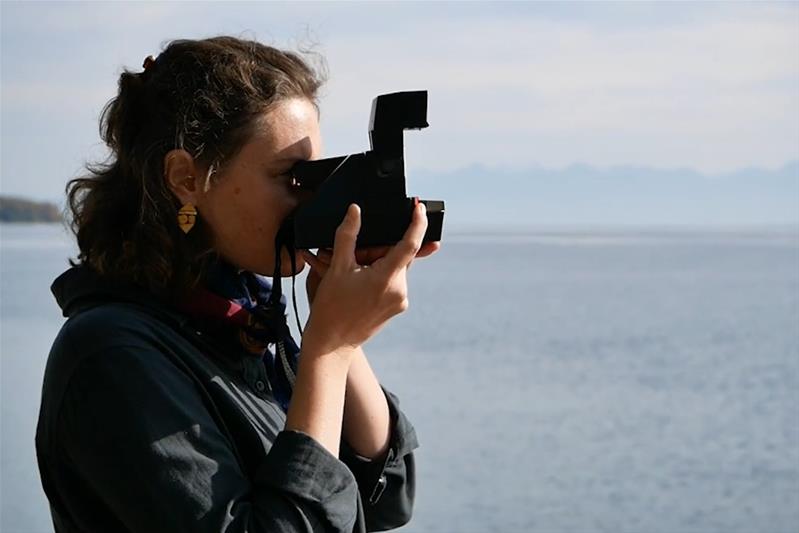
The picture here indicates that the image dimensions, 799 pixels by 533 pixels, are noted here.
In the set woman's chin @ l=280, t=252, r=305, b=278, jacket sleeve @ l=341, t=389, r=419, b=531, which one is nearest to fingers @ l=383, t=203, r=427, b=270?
woman's chin @ l=280, t=252, r=305, b=278

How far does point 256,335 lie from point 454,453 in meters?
4.82

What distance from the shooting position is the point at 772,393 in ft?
24.2

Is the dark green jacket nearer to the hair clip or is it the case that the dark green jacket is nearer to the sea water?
the hair clip

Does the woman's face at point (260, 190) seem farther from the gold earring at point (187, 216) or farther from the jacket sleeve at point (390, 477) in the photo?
the jacket sleeve at point (390, 477)

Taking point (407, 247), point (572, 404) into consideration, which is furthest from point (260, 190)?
point (572, 404)

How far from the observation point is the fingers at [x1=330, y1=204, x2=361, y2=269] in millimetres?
1253

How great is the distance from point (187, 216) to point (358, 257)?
180 millimetres

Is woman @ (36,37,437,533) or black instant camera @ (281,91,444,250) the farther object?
black instant camera @ (281,91,444,250)

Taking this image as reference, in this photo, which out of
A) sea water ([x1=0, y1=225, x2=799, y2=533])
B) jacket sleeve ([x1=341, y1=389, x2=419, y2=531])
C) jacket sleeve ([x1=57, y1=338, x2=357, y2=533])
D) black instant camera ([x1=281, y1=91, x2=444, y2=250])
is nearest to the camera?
jacket sleeve ([x1=57, y1=338, x2=357, y2=533])

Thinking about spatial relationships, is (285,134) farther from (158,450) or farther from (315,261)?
(158,450)

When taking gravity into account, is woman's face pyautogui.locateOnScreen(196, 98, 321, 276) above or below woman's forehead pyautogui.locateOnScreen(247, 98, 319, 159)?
below

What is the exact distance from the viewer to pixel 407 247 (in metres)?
1.26

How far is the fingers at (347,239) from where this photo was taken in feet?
4.11

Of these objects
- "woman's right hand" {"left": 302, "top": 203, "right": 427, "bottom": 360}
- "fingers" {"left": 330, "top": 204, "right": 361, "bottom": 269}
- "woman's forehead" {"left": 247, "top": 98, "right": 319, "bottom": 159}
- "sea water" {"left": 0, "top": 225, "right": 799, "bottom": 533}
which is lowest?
"sea water" {"left": 0, "top": 225, "right": 799, "bottom": 533}
